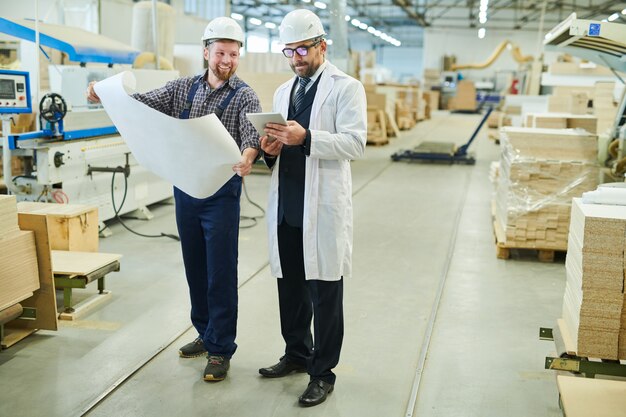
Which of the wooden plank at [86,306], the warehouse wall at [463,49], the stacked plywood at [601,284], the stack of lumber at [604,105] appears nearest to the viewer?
the stacked plywood at [601,284]

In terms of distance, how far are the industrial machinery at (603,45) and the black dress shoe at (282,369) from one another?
10.1 feet

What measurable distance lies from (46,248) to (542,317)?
338 cm

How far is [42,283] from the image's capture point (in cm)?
391

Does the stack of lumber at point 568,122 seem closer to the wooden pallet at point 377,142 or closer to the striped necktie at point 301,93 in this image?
the striped necktie at point 301,93

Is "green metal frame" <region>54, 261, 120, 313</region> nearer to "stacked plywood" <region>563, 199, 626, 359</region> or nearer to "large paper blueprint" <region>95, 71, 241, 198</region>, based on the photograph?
"large paper blueprint" <region>95, 71, 241, 198</region>

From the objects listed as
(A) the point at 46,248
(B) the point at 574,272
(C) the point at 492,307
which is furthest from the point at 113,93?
(C) the point at 492,307

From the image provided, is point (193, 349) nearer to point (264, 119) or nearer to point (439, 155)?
point (264, 119)

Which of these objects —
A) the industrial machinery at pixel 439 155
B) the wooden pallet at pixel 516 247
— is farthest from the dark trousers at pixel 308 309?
the industrial machinery at pixel 439 155

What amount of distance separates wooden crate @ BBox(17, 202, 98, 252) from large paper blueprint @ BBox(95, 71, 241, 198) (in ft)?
6.03

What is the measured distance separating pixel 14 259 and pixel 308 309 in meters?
1.70

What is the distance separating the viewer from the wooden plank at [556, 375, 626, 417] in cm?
279

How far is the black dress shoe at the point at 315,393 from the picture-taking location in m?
3.18

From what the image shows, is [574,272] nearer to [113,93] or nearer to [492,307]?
[492,307]

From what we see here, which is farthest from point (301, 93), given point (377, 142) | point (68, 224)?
point (377, 142)
